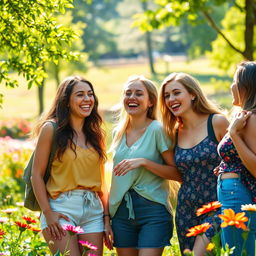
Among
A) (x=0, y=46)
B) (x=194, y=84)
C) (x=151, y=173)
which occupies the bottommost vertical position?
(x=151, y=173)

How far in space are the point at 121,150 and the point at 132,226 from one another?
60 centimetres

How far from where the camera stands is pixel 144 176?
480cm

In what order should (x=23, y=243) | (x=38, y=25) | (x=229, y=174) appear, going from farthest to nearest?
(x=38, y=25) < (x=23, y=243) < (x=229, y=174)

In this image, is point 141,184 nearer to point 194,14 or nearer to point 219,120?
point 219,120

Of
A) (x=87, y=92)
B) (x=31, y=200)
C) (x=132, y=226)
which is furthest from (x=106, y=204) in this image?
(x=87, y=92)

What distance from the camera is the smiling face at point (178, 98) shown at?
4.68 m

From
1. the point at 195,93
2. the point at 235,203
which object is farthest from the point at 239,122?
the point at 195,93

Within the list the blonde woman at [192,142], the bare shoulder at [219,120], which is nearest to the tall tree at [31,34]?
the blonde woman at [192,142]

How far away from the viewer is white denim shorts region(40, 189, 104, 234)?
15.3 ft

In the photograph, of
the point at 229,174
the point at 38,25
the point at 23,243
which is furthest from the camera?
the point at 38,25

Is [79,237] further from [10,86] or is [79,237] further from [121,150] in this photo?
[10,86]

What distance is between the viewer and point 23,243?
4680 millimetres

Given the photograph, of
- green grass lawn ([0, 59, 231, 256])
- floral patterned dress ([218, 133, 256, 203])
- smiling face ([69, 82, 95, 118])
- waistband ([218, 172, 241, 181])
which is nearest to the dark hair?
floral patterned dress ([218, 133, 256, 203])

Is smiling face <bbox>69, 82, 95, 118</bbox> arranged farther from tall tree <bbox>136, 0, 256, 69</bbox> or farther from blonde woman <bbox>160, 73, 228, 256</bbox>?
tall tree <bbox>136, 0, 256, 69</bbox>
